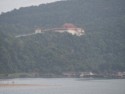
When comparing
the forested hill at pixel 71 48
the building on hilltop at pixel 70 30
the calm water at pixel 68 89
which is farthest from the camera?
the building on hilltop at pixel 70 30

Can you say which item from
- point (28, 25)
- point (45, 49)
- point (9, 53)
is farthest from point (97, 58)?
point (28, 25)

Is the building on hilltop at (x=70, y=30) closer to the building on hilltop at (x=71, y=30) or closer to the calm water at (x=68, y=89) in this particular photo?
the building on hilltop at (x=71, y=30)

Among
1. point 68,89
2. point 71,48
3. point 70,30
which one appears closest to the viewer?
point 68,89

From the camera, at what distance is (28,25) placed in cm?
10094

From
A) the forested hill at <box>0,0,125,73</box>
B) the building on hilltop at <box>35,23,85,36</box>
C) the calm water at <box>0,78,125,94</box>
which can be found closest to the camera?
the calm water at <box>0,78,125,94</box>

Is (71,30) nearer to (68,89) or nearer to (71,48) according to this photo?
(71,48)

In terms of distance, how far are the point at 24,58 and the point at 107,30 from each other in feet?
52.2

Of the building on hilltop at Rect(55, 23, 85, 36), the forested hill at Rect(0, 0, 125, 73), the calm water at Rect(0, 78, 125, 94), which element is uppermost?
the building on hilltop at Rect(55, 23, 85, 36)

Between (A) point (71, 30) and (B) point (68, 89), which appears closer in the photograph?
(B) point (68, 89)

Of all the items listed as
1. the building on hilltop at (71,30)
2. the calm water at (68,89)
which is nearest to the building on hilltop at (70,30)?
the building on hilltop at (71,30)

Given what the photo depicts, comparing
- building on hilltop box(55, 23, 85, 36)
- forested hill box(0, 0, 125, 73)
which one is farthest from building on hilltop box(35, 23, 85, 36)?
forested hill box(0, 0, 125, 73)

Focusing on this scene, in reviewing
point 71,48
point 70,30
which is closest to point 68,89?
point 71,48

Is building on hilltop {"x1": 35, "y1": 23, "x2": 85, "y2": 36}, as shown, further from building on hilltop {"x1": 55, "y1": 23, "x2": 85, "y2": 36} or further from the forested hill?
the forested hill

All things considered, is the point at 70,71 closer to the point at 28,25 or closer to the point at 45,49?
the point at 45,49
